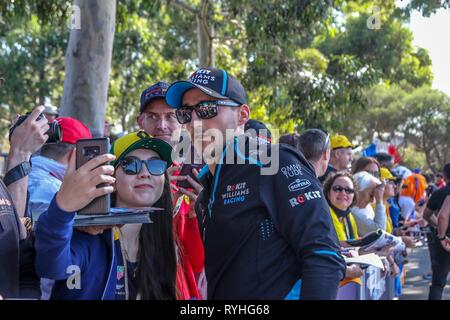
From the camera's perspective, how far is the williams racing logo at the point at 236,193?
270 cm

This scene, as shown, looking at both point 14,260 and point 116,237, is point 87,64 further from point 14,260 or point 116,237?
point 14,260

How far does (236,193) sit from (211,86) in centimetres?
52

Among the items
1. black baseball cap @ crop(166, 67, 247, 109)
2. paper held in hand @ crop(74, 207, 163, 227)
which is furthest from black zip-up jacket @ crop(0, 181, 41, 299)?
black baseball cap @ crop(166, 67, 247, 109)

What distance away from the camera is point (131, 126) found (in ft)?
94.5

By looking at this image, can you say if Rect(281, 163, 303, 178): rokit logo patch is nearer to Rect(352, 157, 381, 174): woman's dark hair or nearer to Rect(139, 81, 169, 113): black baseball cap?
Rect(139, 81, 169, 113): black baseball cap

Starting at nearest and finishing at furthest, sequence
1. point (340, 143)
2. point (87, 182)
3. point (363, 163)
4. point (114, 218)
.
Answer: point (87, 182), point (114, 218), point (340, 143), point (363, 163)

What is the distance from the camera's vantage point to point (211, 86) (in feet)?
9.77

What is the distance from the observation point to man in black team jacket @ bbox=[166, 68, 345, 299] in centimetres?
256

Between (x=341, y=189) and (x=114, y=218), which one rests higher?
(x=341, y=189)

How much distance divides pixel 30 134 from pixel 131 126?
84.6 ft

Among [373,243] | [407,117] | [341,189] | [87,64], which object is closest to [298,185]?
[373,243]

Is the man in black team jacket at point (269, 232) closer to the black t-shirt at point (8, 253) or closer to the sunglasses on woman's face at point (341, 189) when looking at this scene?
the black t-shirt at point (8, 253)

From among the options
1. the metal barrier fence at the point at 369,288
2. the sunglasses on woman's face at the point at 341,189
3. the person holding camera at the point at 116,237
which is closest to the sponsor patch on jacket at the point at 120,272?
the person holding camera at the point at 116,237
